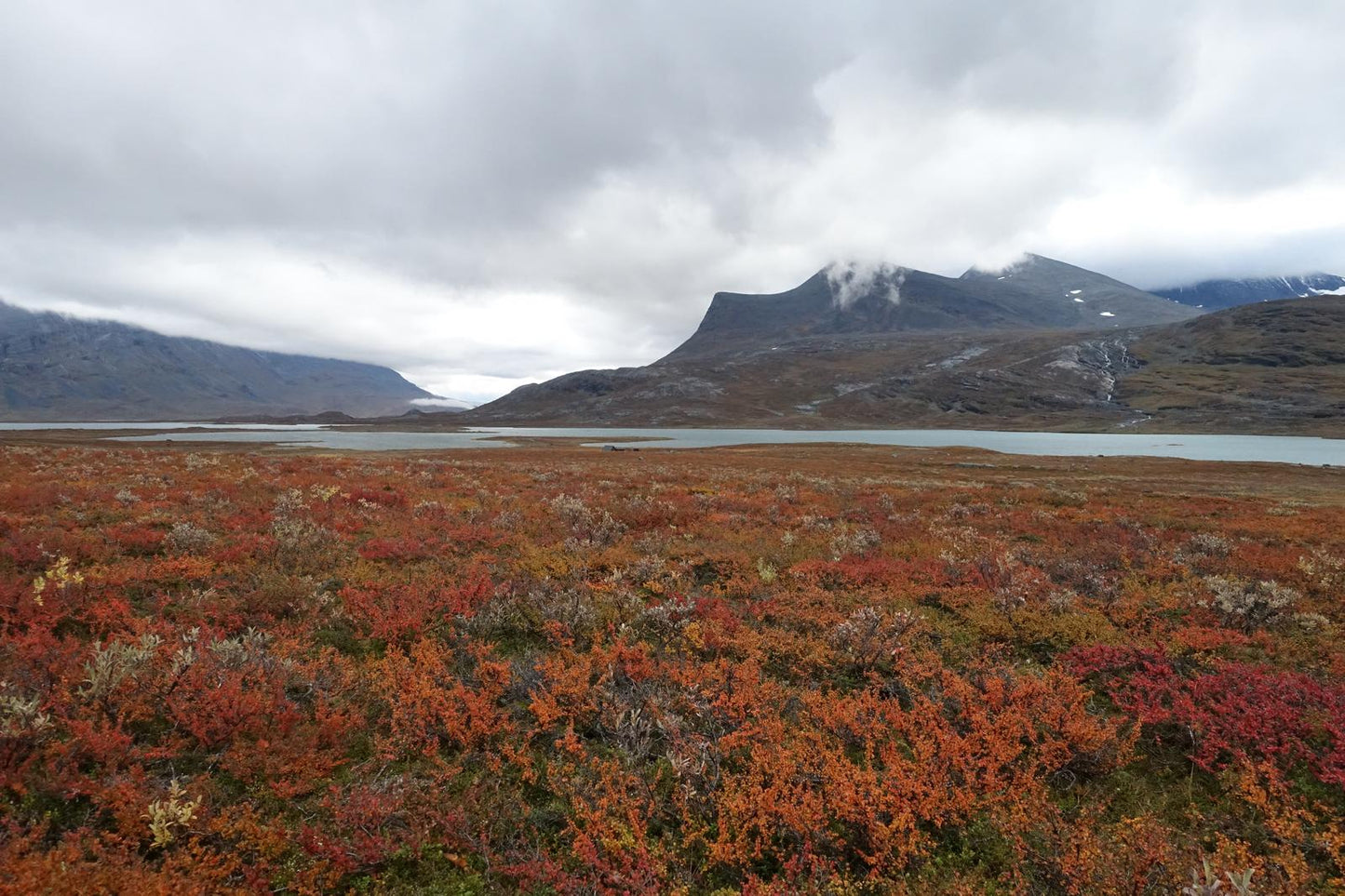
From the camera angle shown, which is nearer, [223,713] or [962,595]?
[223,713]

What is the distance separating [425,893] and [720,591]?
7810 mm

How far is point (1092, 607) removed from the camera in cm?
1109

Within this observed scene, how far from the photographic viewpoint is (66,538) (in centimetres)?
1145

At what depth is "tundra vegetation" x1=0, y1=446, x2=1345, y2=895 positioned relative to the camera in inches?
198

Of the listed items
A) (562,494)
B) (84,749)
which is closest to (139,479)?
(562,494)

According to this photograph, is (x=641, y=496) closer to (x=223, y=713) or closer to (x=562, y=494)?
(x=562, y=494)

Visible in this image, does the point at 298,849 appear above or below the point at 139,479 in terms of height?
below

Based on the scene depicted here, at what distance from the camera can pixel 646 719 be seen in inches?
283

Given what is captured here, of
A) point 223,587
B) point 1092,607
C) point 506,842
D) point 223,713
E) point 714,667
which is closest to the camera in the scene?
point 506,842

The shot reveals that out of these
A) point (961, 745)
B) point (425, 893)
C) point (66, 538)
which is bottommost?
point (425, 893)

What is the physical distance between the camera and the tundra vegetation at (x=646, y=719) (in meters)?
5.04

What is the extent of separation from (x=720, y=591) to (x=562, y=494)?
12.8 m

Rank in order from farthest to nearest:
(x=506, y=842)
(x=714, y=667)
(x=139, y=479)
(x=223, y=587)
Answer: (x=139, y=479), (x=223, y=587), (x=714, y=667), (x=506, y=842)

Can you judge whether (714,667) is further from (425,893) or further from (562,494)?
(562,494)
